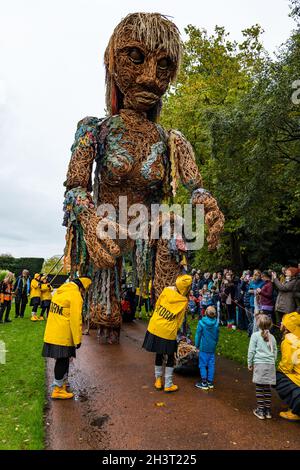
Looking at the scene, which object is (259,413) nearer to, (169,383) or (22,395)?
(169,383)

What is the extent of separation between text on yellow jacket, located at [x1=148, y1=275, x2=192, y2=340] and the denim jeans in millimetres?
407

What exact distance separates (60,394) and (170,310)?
1.37m

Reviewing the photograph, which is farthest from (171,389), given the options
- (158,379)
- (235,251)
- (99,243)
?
(235,251)

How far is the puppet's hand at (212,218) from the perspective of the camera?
4.37 meters

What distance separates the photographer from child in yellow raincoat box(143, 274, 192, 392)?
3971mm

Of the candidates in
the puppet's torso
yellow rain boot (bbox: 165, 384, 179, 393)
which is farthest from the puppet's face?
yellow rain boot (bbox: 165, 384, 179, 393)

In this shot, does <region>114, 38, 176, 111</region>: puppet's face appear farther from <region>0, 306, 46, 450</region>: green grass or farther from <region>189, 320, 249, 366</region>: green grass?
<region>189, 320, 249, 366</region>: green grass

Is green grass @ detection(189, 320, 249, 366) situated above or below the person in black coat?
below

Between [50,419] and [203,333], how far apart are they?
184 cm

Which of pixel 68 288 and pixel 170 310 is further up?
pixel 68 288

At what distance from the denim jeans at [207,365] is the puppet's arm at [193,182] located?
1210 millimetres

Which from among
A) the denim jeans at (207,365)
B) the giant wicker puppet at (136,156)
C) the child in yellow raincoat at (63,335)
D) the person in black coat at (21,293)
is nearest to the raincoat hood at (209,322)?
the denim jeans at (207,365)

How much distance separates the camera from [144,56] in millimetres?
4594
